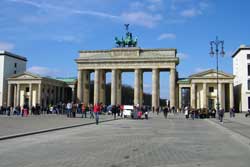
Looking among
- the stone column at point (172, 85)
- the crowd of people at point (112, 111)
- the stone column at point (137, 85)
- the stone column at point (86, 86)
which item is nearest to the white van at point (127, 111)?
the crowd of people at point (112, 111)

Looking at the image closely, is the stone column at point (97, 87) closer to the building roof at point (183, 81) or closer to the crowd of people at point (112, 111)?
the building roof at point (183, 81)

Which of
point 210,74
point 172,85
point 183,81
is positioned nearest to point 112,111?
point 210,74

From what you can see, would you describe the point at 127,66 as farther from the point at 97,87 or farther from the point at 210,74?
the point at 210,74

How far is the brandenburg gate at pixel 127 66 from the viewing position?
297ft

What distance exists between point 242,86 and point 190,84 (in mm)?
13187

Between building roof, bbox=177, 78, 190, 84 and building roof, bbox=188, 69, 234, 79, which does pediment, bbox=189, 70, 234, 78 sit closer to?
building roof, bbox=188, 69, 234, 79

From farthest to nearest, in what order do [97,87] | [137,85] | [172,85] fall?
1. [97,87]
2. [137,85]
3. [172,85]

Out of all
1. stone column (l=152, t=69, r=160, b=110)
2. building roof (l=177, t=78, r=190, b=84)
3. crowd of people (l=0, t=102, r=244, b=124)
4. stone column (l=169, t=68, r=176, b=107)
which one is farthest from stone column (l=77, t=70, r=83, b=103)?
crowd of people (l=0, t=102, r=244, b=124)

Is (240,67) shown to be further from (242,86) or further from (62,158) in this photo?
(62,158)

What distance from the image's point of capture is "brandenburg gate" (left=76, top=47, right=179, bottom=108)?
90.6 m

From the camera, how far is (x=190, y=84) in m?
92.9

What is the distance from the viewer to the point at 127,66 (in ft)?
304

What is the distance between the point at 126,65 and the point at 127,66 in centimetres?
38

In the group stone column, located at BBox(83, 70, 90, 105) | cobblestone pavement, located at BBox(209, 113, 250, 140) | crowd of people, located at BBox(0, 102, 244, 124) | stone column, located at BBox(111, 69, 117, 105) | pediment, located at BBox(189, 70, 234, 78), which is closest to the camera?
cobblestone pavement, located at BBox(209, 113, 250, 140)
